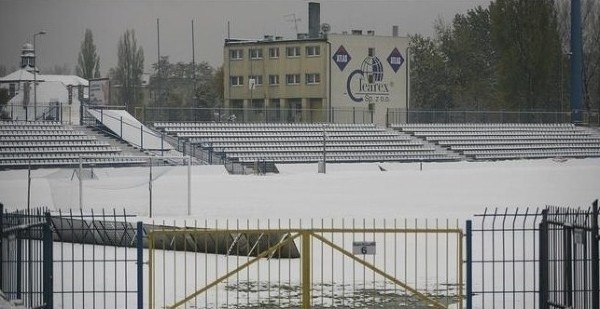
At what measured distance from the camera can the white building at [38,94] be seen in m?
59.0

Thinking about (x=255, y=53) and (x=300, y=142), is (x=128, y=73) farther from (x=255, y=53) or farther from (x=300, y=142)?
(x=300, y=142)

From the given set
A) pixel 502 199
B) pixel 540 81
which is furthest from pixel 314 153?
pixel 540 81

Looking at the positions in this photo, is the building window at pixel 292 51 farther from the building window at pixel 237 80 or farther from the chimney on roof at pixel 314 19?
the building window at pixel 237 80

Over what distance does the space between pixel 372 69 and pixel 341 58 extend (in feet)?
8.75

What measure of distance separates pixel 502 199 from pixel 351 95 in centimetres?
4278

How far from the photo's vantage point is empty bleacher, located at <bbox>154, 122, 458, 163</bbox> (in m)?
52.5

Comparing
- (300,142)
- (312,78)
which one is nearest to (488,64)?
(312,78)

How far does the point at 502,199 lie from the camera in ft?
103

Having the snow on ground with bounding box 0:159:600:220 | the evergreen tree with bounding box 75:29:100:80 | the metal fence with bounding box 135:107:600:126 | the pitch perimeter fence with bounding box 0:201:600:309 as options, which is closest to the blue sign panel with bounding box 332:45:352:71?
the metal fence with bounding box 135:107:600:126

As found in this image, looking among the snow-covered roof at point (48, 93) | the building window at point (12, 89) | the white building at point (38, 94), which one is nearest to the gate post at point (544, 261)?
the white building at point (38, 94)

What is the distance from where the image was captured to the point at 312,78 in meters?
76.0

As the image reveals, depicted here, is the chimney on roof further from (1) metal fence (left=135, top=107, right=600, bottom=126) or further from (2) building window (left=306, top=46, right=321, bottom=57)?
(1) metal fence (left=135, top=107, right=600, bottom=126)

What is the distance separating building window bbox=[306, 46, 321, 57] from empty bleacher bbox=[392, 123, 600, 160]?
521 inches

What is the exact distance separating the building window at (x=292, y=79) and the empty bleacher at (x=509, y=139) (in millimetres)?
15044
